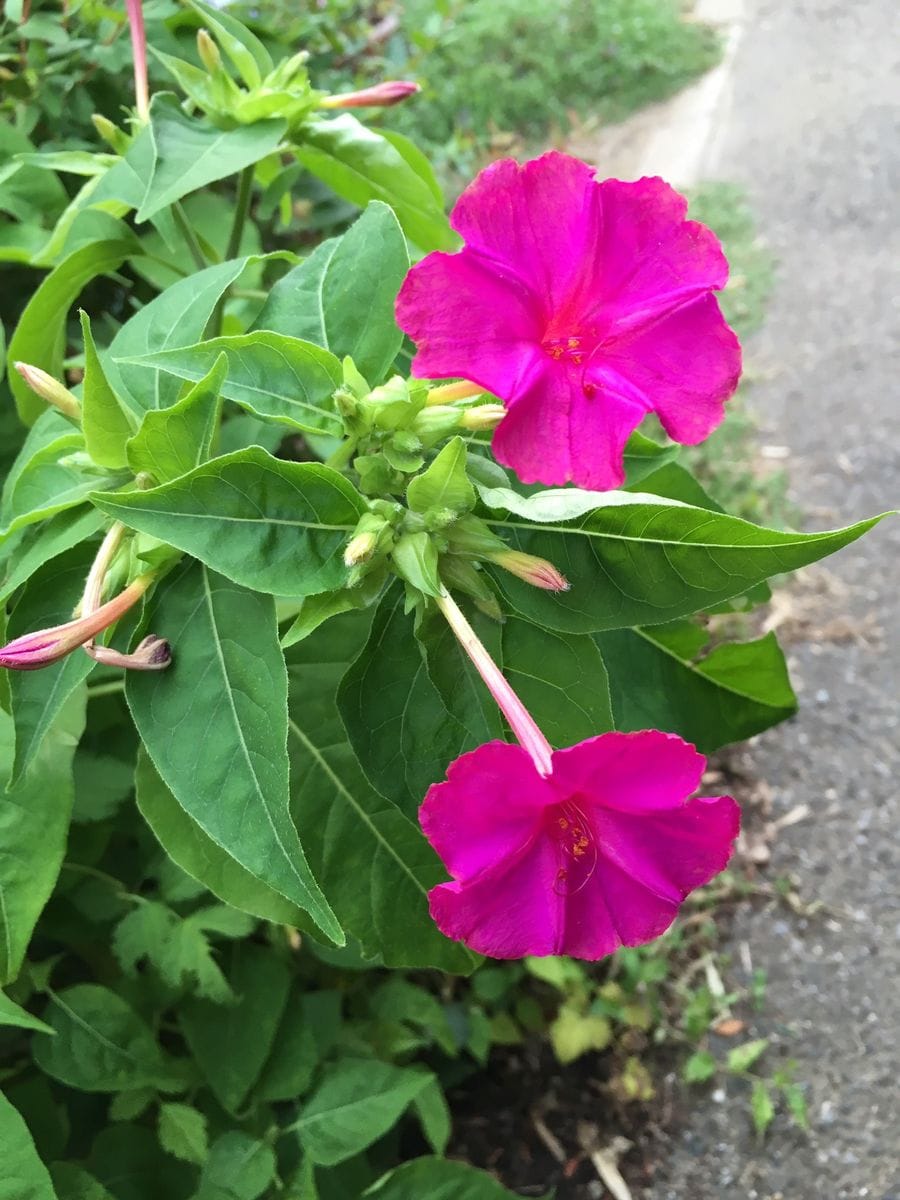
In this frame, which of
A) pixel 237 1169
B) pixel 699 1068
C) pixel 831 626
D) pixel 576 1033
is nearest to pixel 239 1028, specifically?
pixel 237 1169

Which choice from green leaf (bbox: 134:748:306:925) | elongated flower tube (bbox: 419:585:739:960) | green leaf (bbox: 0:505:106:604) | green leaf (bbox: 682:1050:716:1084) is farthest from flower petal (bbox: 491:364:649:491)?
green leaf (bbox: 682:1050:716:1084)

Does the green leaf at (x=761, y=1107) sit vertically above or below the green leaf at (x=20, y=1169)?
below

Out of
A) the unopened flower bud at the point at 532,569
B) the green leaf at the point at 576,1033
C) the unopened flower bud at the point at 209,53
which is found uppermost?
the unopened flower bud at the point at 209,53

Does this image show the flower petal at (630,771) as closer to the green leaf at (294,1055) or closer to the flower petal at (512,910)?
Answer: the flower petal at (512,910)

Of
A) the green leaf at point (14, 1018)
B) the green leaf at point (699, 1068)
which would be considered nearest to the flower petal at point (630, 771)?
the green leaf at point (14, 1018)

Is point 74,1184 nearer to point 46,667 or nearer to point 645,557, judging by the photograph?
point 46,667

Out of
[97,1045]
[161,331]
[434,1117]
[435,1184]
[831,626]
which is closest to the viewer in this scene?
[161,331]
